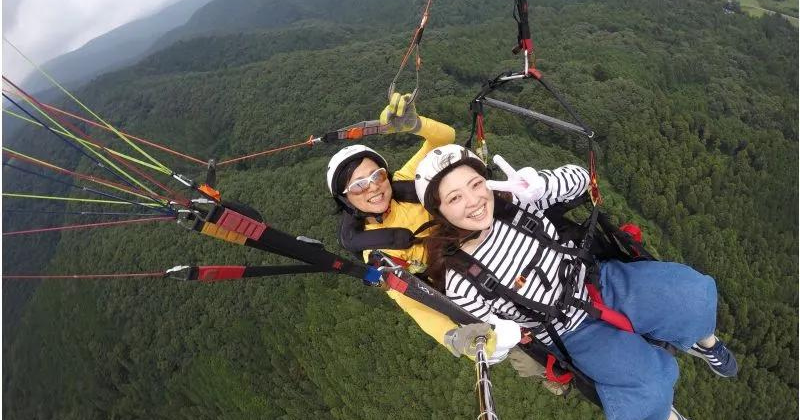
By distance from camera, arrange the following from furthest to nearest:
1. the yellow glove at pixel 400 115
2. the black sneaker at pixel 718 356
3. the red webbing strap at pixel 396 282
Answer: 1. the yellow glove at pixel 400 115
2. the black sneaker at pixel 718 356
3. the red webbing strap at pixel 396 282

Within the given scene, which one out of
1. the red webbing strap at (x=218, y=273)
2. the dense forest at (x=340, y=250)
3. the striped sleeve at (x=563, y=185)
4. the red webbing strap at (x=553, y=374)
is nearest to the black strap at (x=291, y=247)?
the red webbing strap at (x=218, y=273)

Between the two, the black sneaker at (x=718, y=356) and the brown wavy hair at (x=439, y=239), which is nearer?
the brown wavy hair at (x=439, y=239)

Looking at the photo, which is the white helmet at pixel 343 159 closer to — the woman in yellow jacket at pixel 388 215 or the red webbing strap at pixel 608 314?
the woman in yellow jacket at pixel 388 215

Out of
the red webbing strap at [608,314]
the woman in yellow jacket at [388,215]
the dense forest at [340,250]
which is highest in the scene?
the woman in yellow jacket at [388,215]

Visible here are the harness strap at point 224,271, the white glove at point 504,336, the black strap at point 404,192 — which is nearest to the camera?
the harness strap at point 224,271

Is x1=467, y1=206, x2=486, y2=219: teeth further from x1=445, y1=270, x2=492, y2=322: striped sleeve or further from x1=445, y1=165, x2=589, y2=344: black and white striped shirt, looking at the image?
x1=445, y1=270, x2=492, y2=322: striped sleeve

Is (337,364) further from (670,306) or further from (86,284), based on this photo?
(86,284)

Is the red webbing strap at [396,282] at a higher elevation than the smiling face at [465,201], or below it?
below
